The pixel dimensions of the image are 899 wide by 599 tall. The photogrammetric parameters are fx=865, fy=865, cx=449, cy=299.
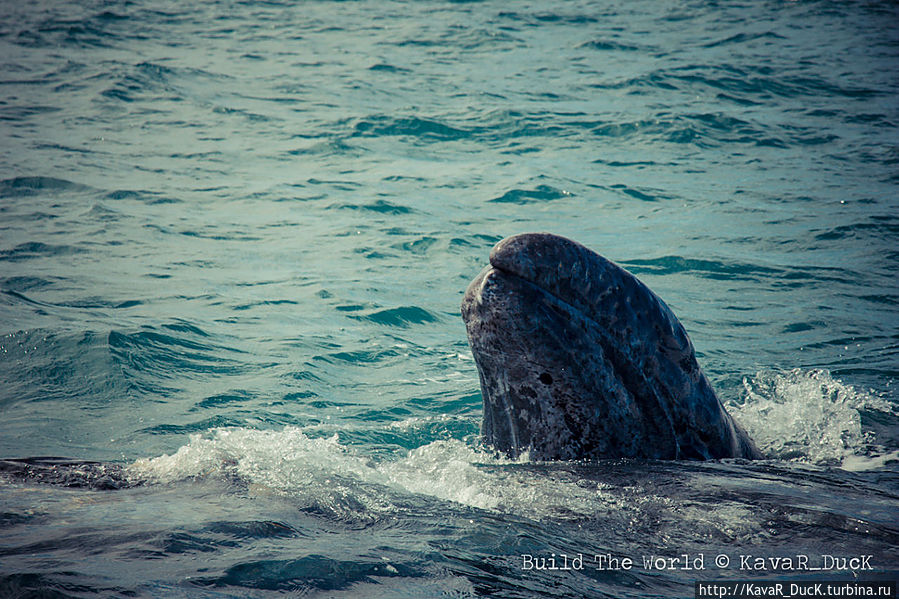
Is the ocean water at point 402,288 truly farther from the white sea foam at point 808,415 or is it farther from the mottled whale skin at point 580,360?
the mottled whale skin at point 580,360

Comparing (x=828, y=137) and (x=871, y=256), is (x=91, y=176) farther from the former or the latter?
(x=828, y=137)

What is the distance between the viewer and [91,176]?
1720cm

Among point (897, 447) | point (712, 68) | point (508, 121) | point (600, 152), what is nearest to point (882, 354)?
point (897, 447)

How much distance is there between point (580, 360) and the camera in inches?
225

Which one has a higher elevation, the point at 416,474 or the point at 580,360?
the point at 580,360

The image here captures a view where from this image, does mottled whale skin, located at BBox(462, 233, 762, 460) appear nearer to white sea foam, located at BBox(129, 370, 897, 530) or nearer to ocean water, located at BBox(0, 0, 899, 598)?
ocean water, located at BBox(0, 0, 899, 598)

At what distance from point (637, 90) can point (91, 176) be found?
15.6 metres

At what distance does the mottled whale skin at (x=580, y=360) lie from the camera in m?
5.62

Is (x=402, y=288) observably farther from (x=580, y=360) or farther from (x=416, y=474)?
(x=580, y=360)

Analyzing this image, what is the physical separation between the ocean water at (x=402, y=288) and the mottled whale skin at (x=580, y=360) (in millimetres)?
282

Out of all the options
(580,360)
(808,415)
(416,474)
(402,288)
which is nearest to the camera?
(580,360)

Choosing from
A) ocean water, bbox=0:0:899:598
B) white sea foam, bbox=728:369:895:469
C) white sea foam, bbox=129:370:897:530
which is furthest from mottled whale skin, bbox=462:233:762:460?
white sea foam, bbox=728:369:895:469

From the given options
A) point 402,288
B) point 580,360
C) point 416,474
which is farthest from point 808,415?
point 402,288

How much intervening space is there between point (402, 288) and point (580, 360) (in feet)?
23.4
